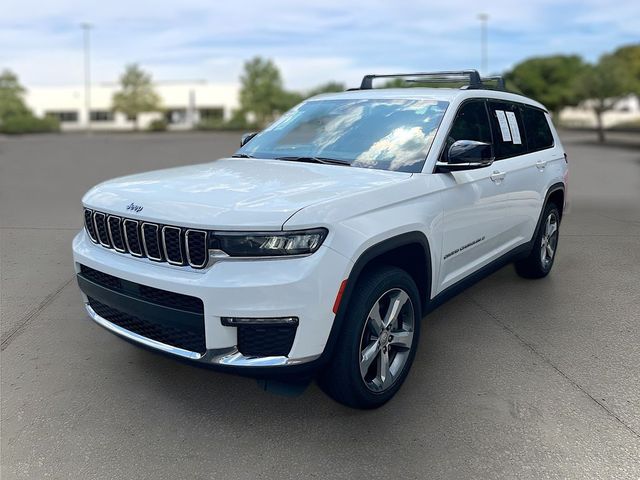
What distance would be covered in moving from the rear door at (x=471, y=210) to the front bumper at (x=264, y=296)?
1247mm

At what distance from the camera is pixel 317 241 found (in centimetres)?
295

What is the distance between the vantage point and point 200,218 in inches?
116

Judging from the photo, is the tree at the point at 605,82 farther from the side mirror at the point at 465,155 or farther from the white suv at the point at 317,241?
the side mirror at the point at 465,155

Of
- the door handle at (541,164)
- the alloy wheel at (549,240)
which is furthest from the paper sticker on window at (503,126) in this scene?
the alloy wheel at (549,240)

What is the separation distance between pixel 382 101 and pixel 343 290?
2.01 metres

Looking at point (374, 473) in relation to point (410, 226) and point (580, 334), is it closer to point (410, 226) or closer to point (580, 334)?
point (410, 226)

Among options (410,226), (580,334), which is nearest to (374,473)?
(410,226)

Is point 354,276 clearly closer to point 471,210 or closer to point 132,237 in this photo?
point 132,237

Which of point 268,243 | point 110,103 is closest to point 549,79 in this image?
point 110,103

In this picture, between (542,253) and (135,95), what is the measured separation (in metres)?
74.0

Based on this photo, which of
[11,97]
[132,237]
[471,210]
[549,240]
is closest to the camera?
[132,237]

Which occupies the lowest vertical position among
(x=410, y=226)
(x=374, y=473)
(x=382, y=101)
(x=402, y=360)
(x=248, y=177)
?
(x=374, y=473)

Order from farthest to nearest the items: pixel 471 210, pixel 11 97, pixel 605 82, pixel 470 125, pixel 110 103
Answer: pixel 110 103 → pixel 11 97 → pixel 605 82 → pixel 470 125 → pixel 471 210

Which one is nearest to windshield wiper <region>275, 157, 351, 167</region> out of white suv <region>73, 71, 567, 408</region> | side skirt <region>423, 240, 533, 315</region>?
white suv <region>73, 71, 567, 408</region>
